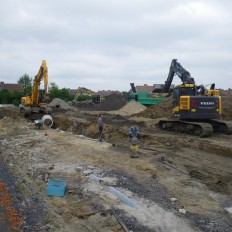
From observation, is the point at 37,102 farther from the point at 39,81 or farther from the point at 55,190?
the point at 55,190

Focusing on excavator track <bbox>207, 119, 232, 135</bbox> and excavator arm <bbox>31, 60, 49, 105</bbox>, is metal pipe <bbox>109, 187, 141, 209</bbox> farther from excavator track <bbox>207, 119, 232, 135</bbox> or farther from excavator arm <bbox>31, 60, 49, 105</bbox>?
excavator arm <bbox>31, 60, 49, 105</bbox>

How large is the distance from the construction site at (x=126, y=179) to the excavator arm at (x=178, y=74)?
8.53 ft

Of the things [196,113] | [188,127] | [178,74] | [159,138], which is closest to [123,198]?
[159,138]

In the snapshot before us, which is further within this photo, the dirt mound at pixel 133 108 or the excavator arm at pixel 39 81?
the dirt mound at pixel 133 108

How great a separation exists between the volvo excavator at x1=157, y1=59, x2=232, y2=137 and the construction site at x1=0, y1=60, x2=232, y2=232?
0.05 meters

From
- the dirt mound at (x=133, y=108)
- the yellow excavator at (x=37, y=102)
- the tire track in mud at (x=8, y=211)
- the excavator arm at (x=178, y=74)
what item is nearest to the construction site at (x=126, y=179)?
the tire track in mud at (x=8, y=211)

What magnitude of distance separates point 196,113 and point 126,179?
9.86m

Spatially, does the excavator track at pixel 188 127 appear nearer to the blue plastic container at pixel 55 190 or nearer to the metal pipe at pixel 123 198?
the metal pipe at pixel 123 198

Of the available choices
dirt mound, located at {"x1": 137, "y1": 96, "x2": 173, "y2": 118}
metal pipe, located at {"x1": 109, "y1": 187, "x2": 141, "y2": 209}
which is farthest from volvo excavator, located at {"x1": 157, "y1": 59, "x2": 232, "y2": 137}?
metal pipe, located at {"x1": 109, "y1": 187, "x2": 141, "y2": 209}

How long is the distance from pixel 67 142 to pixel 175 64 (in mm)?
11328

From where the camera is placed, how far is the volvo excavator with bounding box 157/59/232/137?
743 inches

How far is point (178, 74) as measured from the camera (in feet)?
81.0

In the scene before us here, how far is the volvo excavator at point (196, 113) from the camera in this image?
18880 mm

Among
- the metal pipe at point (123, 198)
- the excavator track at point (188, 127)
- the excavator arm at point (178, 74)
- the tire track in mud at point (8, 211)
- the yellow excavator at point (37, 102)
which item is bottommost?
the tire track in mud at point (8, 211)
